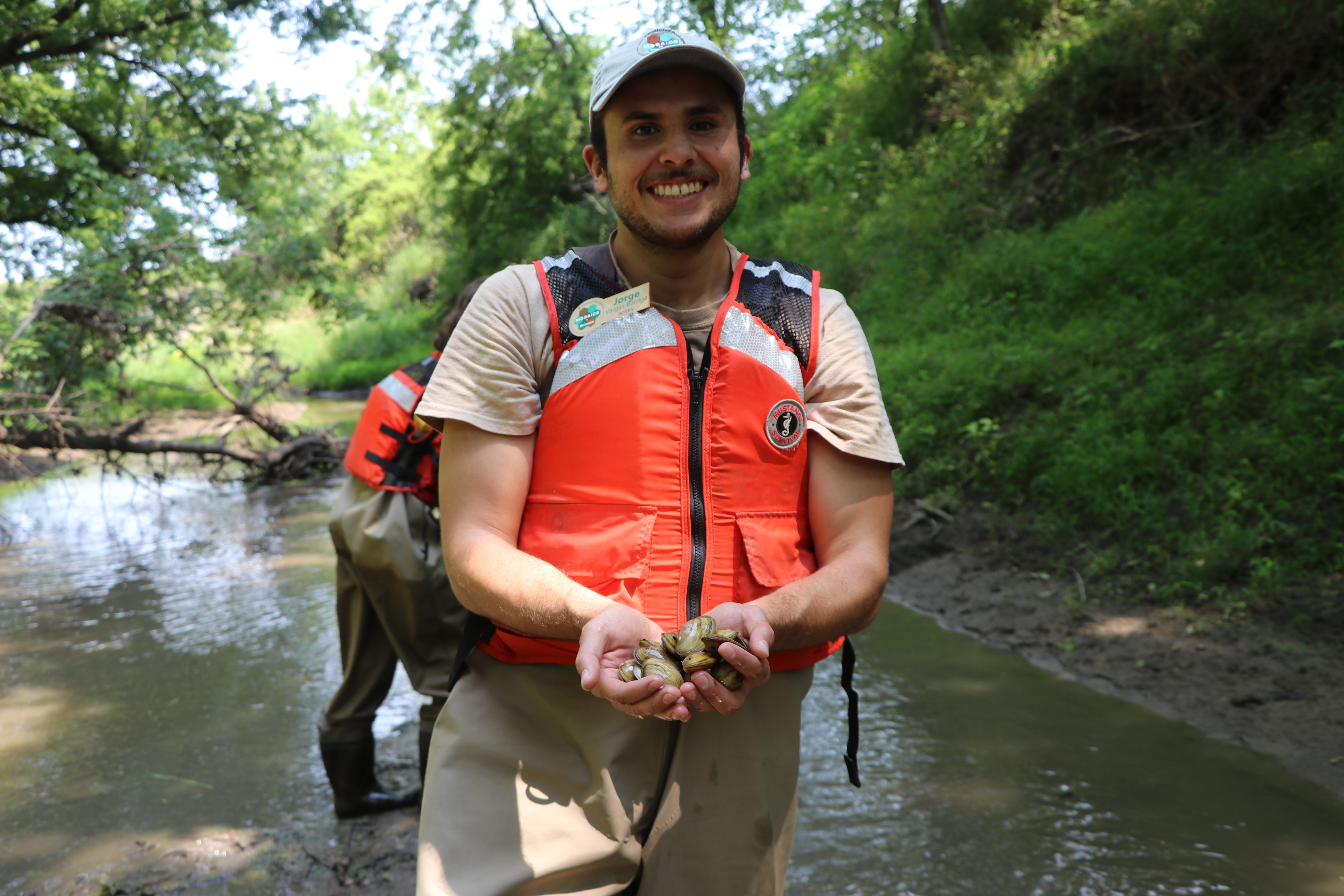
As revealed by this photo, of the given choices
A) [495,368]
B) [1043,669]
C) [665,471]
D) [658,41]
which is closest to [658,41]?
[658,41]

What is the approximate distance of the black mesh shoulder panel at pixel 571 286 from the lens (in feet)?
6.10

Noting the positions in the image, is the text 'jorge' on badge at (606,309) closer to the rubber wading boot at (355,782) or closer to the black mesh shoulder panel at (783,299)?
the black mesh shoulder panel at (783,299)

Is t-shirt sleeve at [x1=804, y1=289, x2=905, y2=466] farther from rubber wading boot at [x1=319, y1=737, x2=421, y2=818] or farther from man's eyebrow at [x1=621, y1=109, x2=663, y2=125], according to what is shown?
rubber wading boot at [x1=319, y1=737, x2=421, y2=818]

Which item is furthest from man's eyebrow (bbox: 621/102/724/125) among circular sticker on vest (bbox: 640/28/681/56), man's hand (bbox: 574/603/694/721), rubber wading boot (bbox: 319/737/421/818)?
rubber wading boot (bbox: 319/737/421/818)

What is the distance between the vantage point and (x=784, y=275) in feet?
6.70

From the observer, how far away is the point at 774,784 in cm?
183

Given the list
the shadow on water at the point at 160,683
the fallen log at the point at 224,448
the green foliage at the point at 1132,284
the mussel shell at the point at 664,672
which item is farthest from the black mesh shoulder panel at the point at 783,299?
the fallen log at the point at 224,448

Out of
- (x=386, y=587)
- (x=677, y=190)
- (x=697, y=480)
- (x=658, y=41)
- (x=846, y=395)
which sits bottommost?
(x=386, y=587)

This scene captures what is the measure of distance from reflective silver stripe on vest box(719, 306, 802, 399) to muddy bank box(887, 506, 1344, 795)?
324 centimetres

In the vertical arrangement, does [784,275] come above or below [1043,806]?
above

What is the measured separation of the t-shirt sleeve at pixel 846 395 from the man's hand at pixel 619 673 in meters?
0.54

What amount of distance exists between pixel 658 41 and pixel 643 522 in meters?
0.93

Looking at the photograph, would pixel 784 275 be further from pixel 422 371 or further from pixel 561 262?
pixel 422 371

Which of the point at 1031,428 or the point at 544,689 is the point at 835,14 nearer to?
the point at 1031,428
